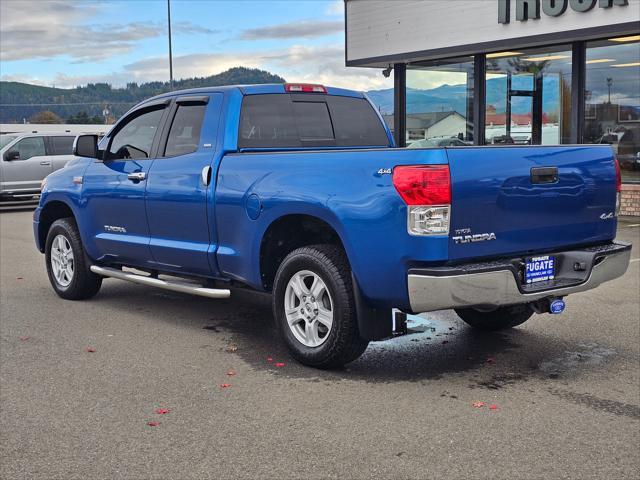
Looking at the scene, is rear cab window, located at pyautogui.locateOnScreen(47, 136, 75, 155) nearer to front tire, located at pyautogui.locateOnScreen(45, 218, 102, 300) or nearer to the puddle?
front tire, located at pyautogui.locateOnScreen(45, 218, 102, 300)

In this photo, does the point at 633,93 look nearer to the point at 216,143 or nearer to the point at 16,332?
the point at 216,143

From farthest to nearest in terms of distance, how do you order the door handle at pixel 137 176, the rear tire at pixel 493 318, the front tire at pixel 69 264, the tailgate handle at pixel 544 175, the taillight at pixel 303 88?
the front tire at pixel 69 264, the door handle at pixel 137 176, the taillight at pixel 303 88, the rear tire at pixel 493 318, the tailgate handle at pixel 544 175

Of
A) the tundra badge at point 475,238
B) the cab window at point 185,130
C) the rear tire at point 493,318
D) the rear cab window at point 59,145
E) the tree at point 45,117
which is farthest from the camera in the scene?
the tree at point 45,117

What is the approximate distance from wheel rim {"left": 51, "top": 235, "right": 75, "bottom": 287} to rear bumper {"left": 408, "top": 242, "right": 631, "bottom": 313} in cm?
442

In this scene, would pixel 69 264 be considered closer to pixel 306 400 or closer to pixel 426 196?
pixel 306 400

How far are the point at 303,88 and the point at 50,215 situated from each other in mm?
3331

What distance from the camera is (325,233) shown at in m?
5.98

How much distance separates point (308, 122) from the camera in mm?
6965

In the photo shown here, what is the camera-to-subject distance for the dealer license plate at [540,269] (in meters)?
5.28

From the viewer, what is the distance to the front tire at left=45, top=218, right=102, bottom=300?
8.06 metres

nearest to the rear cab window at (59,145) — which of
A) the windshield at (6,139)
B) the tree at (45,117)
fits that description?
the windshield at (6,139)

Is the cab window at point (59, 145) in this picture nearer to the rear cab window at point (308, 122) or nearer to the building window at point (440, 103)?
the building window at point (440, 103)

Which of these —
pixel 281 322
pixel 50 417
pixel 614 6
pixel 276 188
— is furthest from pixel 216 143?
pixel 614 6

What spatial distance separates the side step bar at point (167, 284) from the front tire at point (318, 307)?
2.23 ft
